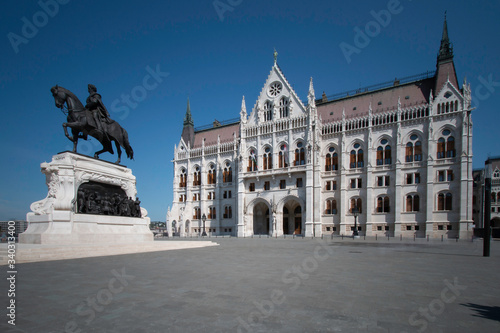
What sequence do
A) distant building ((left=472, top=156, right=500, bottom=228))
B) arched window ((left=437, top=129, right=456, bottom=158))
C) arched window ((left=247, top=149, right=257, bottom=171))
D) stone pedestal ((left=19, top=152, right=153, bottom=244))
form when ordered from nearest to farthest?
1. stone pedestal ((left=19, top=152, right=153, bottom=244))
2. arched window ((left=437, top=129, right=456, bottom=158))
3. arched window ((left=247, top=149, right=257, bottom=171))
4. distant building ((left=472, top=156, right=500, bottom=228))

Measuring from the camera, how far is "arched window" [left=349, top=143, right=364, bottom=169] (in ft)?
158

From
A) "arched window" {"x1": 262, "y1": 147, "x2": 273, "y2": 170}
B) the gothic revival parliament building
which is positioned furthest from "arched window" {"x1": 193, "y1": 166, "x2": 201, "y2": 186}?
"arched window" {"x1": 262, "y1": 147, "x2": 273, "y2": 170}

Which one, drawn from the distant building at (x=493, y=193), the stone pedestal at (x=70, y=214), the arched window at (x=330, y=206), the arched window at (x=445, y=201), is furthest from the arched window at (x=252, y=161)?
the distant building at (x=493, y=193)

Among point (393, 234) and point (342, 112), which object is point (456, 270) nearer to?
point (393, 234)

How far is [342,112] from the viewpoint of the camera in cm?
5122

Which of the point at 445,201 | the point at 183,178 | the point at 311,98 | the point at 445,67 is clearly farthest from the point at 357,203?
the point at 183,178

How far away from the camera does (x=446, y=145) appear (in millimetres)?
42125

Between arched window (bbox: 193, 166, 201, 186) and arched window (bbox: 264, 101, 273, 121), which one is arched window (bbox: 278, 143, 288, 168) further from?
arched window (bbox: 193, 166, 201, 186)

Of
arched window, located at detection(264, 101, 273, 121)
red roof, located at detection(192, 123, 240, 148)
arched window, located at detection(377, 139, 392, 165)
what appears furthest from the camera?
red roof, located at detection(192, 123, 240, 148)

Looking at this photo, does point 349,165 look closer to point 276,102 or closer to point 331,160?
point 331,160

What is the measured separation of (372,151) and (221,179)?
94.8 ft

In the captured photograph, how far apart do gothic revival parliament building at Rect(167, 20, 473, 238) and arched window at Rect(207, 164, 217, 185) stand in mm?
342

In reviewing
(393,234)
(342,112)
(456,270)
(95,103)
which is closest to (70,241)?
(95,103)

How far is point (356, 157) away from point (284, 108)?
1486 cm
